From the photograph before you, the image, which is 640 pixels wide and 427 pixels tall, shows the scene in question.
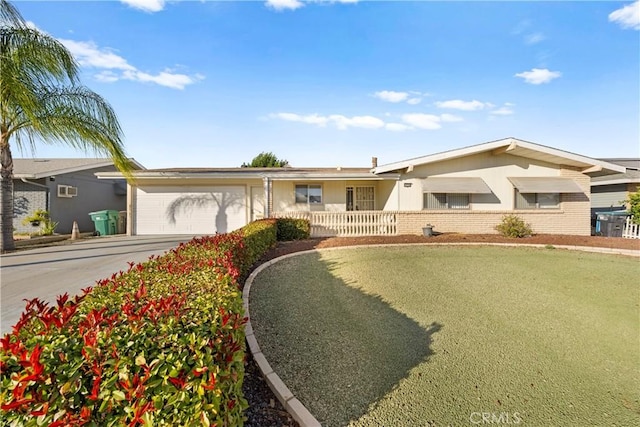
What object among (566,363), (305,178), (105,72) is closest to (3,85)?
(105,72)

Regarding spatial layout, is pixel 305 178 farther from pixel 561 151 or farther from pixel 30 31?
pixel 561 151

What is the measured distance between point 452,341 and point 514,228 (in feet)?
31.9

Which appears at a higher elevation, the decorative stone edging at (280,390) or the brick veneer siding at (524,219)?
the brick veneer siding at (524,219)

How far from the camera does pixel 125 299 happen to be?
7.39ft

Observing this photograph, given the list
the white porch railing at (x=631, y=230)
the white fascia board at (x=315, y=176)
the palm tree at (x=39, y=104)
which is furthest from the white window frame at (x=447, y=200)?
the palm tree at (x=39, y=104)

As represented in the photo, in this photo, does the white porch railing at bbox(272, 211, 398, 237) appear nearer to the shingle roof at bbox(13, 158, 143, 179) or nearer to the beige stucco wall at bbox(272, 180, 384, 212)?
the beige stucco wall at bbox(272, 180, 384, 212)

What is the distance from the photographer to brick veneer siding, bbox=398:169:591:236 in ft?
40.0

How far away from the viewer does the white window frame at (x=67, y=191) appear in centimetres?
1450

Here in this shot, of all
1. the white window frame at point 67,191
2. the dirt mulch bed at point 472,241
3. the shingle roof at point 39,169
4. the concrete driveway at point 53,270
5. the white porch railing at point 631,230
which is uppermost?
the shingle roof at point 39,169

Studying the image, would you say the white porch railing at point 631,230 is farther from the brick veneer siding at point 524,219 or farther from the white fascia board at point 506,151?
the white fascia board at point 506,151

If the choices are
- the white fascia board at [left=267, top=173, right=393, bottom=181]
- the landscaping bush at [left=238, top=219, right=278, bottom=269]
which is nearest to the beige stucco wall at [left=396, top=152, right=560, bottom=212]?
the white fascia board at [left=267, top=173, right=393, bottom=181]

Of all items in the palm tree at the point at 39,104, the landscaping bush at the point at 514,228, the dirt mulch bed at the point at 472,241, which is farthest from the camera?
the landscaping bush at the point at 514,228

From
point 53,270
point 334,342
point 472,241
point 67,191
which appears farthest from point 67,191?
point 472,241

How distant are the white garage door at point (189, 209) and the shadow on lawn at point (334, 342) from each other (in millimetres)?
8951
